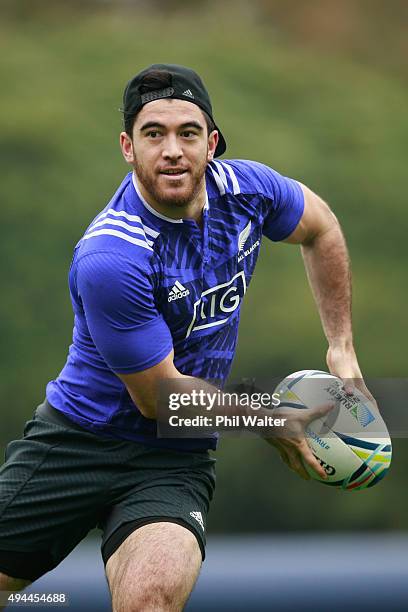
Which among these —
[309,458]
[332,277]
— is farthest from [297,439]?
[332,277]

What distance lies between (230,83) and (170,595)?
6.22 metres

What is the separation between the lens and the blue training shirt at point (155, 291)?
3230 mm

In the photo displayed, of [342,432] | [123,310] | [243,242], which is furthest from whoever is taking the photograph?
[243,242]

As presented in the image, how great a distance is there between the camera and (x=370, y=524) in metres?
7.34

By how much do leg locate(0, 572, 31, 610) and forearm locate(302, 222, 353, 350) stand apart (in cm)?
135

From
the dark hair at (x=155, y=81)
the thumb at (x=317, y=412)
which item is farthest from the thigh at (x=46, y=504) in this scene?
the dark hair at (x=155, y=81)

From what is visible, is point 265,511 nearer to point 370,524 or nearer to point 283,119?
point 370,524

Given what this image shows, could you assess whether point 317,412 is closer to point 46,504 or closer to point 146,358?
point 146,358

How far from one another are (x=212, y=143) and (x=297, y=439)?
98 cm

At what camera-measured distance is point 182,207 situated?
3.38m

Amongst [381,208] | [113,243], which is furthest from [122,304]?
[381,208]

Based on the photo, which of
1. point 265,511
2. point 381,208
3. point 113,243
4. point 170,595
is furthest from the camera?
point 381,208

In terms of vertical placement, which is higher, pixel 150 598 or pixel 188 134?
pixel 188 134

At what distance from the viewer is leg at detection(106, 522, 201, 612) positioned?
303cm
